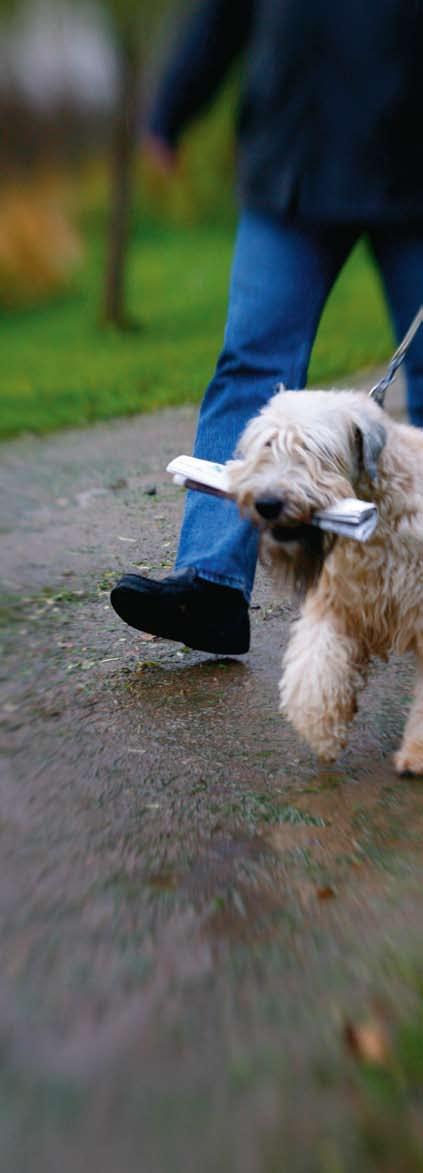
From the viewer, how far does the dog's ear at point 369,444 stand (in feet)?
9.33

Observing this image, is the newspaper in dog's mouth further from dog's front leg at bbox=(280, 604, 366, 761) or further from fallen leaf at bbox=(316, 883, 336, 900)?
fallen leaf at bbox=(316, 883, 336, 900)

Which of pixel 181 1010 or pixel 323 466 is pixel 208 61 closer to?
pixel 323 466

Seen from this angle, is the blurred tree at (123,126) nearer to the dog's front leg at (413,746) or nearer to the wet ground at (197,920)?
the wet ground at (197,920)

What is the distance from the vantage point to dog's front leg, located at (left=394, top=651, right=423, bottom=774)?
3.09 m

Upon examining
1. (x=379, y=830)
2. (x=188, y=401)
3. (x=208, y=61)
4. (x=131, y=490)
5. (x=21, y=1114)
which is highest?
(x=208, y=61)

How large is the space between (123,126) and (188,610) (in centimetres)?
1425

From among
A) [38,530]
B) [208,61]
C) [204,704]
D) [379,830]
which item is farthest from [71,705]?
[38,530]

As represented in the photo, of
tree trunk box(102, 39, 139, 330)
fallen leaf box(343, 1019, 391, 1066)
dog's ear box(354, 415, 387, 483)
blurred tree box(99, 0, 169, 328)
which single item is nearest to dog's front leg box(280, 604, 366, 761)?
dog's ear box(354, 415, 387, 483)

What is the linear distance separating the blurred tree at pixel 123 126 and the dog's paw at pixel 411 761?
1297 cm

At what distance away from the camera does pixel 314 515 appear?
2.76 metres

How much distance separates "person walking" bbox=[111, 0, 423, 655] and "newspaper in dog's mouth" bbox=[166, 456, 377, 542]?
1.95ft

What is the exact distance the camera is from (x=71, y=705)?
3521 millimetres

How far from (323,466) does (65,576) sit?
2253mm

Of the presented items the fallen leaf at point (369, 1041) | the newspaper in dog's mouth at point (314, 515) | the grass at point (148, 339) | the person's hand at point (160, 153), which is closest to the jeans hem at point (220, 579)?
the newspaper in dog's mouth at point (314, 515)
